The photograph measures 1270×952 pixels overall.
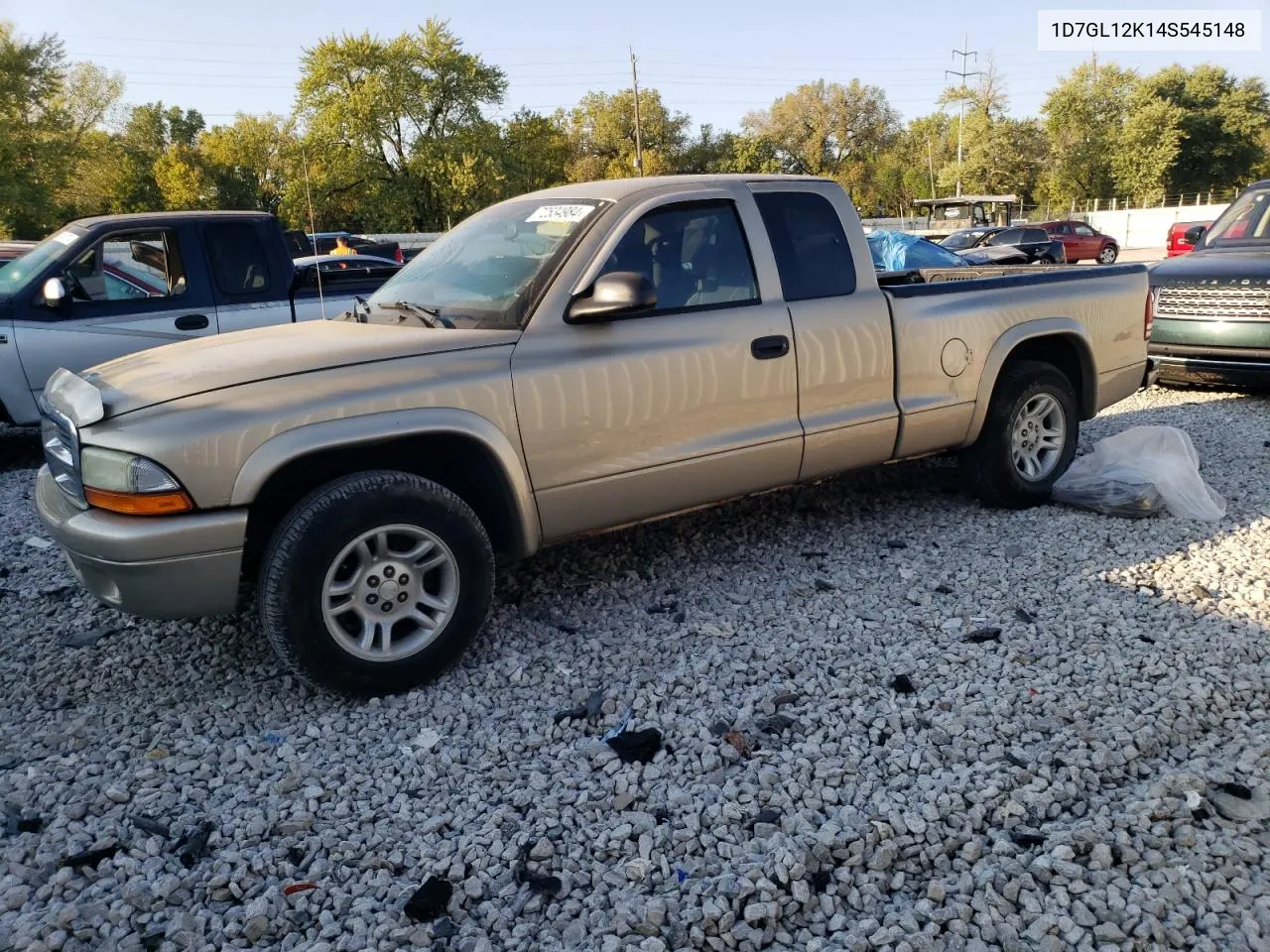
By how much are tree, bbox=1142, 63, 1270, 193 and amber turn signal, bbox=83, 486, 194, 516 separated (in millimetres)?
71806

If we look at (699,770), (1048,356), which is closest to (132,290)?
(699,770)

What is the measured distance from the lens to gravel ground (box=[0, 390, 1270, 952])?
8.19ft

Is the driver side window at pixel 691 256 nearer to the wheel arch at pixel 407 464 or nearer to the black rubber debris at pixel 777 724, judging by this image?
the wheel arch at pixel 407 464

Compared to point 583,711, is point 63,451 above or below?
above

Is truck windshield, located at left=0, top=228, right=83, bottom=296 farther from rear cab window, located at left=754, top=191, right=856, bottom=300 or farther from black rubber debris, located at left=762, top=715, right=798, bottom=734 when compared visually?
black rubber debris, located at left=762, top=715, right=798, bottom=734

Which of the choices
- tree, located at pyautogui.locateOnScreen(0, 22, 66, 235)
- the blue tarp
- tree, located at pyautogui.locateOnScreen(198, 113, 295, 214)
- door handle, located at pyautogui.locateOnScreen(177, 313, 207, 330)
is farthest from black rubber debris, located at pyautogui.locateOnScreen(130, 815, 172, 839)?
tree, located at pyautogui.locateOnScreen(198, 113, 295, 214)

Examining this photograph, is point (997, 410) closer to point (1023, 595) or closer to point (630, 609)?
point (1023, 595)

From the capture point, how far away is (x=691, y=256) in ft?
14.1

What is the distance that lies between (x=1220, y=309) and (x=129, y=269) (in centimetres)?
896

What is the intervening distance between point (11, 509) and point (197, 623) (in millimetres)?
2960

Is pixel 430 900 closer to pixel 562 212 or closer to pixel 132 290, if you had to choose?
pixel 562 212

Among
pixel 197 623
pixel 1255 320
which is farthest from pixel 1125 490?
pixel 197 623

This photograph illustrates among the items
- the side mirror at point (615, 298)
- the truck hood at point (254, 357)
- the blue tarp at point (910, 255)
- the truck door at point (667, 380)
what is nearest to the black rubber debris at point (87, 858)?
the truck hood at point (254, 357)

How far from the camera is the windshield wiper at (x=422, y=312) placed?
3996mm
